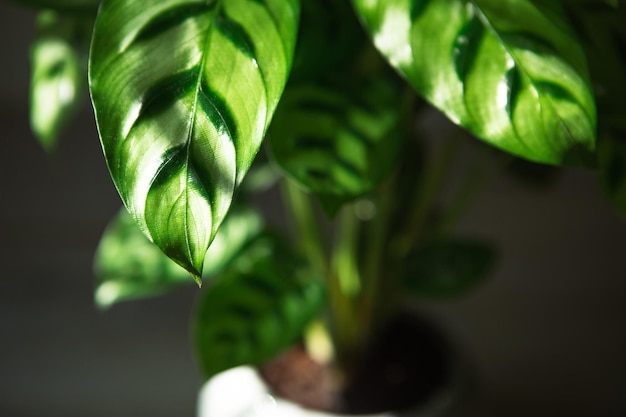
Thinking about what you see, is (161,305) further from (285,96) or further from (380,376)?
(285,96)

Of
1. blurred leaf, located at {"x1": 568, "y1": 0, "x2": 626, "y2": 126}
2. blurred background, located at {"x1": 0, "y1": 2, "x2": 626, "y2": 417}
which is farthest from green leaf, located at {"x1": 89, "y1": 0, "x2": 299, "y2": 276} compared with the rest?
blurred background, located at {"x1": 0, "y1": 2, "x2": 626, "y2": 417}

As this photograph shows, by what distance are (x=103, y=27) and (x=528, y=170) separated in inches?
20.1

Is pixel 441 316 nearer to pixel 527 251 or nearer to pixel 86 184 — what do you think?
pixel 527 251

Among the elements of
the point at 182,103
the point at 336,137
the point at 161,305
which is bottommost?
the point at 161,305

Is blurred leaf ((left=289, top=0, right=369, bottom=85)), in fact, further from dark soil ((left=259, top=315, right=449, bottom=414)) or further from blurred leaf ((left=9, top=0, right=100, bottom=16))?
dark soil ((left=259, top=315, right=449, bottom=414))

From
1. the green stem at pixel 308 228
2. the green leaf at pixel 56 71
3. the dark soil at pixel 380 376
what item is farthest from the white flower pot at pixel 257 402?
the green leaf at pixel 56 71

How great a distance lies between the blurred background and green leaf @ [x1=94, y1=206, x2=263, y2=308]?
14.2 inches

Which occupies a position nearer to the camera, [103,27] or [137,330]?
[103,27]

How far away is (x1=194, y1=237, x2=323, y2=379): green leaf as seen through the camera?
56 centimetres

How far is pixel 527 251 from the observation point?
1177 mm

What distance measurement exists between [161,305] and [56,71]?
0.55m

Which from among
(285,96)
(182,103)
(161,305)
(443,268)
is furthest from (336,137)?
(161,305)

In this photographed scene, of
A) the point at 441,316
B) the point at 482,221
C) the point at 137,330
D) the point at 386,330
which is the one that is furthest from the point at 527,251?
the point at 137,330

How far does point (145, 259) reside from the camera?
2.15 ft
